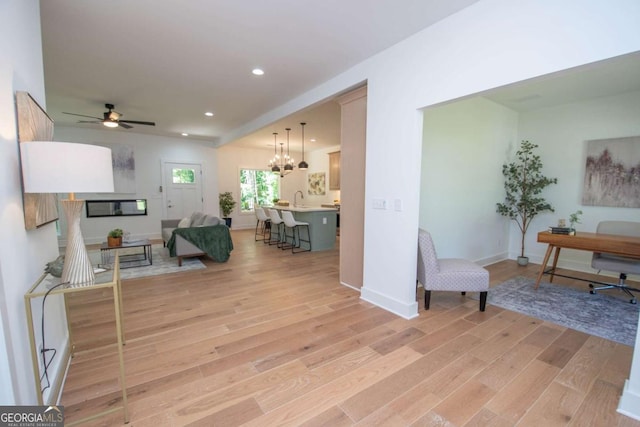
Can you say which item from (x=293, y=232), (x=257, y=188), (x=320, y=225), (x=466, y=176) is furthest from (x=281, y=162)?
(x=466, y=176)

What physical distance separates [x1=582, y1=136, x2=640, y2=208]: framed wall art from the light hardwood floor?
2.81m

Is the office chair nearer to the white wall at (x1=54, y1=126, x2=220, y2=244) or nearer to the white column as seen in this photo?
the white column

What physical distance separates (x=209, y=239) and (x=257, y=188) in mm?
4805

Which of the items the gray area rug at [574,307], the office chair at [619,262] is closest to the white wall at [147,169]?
the gray area rug at [574,307]

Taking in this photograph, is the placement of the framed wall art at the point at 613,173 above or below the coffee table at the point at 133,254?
above

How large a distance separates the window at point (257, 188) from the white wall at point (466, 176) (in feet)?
20.8

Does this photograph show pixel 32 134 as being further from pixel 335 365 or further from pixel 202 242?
pixel 202 242

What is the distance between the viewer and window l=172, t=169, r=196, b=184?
7.65 metres

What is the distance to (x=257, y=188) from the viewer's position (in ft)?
30.6

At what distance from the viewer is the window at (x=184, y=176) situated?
7.65 meters

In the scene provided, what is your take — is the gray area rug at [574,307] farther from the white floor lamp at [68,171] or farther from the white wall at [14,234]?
the white wall at [14,234]

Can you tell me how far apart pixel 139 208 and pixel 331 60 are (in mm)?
6615

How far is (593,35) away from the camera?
1.58m

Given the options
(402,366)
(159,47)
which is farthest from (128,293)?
(402,366)
